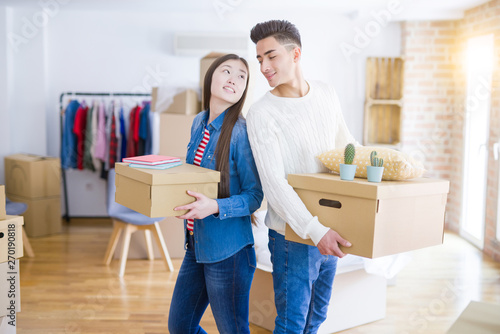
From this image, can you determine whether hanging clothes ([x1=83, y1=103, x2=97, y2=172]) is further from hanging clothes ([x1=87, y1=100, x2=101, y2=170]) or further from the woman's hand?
the woman's hand

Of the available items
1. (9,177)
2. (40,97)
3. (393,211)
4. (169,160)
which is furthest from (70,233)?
(393,211)

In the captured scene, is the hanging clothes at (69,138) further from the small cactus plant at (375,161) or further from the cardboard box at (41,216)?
the small cactus plant at (375,161)

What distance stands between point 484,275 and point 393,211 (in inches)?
106

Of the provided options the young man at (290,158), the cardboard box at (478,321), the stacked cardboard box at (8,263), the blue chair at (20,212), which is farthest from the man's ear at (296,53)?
the blue chair at (20,212)

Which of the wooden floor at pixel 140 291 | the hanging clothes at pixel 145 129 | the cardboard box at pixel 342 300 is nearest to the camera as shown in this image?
the cardboard box at pixel 342 300

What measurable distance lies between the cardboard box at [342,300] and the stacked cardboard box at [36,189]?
2730 mm

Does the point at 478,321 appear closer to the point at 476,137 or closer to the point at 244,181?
the point at 244,181

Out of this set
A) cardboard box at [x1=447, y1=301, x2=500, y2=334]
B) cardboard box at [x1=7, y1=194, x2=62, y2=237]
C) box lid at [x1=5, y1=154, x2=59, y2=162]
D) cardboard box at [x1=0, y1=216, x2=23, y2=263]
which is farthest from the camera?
box lid at [x1=5, y1=154, x2=59, y2=162]

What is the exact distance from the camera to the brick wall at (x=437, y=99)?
16.5ft

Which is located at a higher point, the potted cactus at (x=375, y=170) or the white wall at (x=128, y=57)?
the white wall at (x=128, y=57)

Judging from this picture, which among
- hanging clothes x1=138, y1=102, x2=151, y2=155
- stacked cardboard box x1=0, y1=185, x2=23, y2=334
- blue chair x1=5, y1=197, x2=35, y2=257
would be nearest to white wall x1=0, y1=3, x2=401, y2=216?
hanging clothes x1=138, y1=102, x2=151, y2=155

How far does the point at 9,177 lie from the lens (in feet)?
15.9

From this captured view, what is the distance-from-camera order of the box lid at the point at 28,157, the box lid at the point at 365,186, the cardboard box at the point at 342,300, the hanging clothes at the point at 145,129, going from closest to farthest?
the box lid at the point at 365,186 < the cardboard box at the point at 342,300 < the box lid at the point at 28,157 < the hanging clothes at the point at 145,129

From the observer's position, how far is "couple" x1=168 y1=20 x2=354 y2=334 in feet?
5.02
